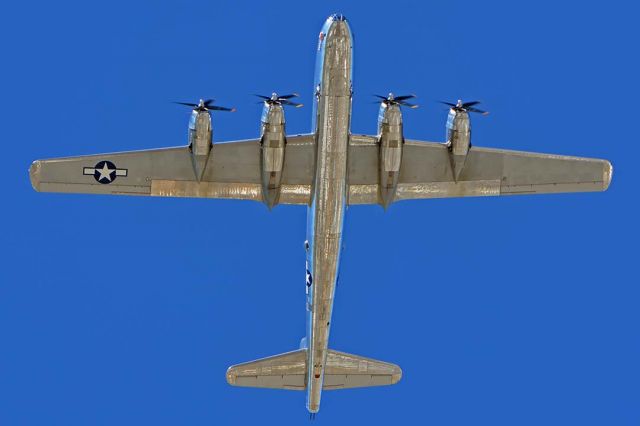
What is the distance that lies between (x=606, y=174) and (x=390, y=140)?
6804 mm

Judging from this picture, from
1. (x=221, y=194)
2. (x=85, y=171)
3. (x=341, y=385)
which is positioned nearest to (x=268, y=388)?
(x=341, y=385)

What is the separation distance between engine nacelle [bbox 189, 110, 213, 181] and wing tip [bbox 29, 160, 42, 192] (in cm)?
418

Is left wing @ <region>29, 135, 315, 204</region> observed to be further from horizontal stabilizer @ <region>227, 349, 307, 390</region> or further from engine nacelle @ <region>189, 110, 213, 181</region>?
horizontal stabilizer @ <region>227, 349, 307, 390</region>

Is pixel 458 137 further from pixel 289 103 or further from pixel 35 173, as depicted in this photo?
pixel 35 173

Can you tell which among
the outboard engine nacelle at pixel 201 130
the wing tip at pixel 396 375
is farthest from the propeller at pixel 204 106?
the wing tip at pixel 396 375

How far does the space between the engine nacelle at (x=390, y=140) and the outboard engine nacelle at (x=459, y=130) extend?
1.50 meters

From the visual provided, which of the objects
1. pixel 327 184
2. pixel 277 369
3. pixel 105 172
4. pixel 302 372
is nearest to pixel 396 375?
pixel 302 372

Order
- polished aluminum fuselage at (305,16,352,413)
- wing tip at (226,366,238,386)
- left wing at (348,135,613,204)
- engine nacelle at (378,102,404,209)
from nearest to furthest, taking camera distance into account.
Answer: polished aluminum fuselage at (305,16,352,413) → engine nacelle at (378,102,404,209) → left wing at (348,135,613,204) → wing tip at (226,366,238,386)

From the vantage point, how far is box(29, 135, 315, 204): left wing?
30203 mm

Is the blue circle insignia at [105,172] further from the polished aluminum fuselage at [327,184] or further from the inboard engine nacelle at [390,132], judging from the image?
the inboard engine nacelle at [390,132]

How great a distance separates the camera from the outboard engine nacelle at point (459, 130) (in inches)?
1188

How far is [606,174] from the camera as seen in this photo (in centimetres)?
3195

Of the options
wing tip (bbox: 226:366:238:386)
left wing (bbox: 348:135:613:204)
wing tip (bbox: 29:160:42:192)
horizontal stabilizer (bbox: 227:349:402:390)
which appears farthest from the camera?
horizontal stabilizer (bbox: 227:349:402:390)

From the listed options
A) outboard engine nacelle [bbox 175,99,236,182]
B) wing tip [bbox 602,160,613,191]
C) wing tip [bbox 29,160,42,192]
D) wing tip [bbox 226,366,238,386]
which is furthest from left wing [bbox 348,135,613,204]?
wing tip [bbox 29,160,42,192]
